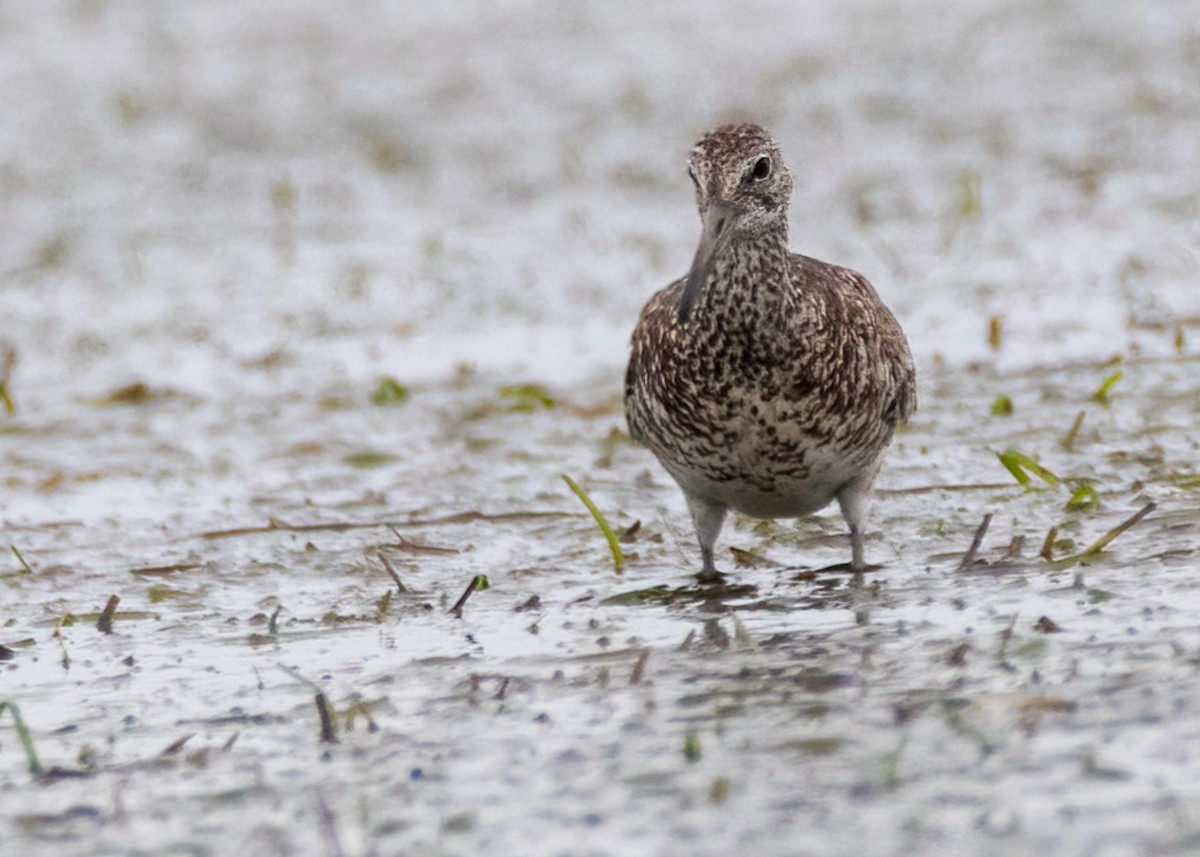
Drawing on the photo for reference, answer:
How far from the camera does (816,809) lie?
4.07 meters

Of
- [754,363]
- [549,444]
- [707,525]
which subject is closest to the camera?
[754,363]

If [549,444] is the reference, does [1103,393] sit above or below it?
above

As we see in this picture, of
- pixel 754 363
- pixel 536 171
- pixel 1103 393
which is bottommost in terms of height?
pixel 1103 393

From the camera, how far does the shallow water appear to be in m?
4.38

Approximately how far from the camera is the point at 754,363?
19.8ft

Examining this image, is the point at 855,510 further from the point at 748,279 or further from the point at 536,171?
the point at 536,171

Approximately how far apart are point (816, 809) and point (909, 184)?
30.7ft

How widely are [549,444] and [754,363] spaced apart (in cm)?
268

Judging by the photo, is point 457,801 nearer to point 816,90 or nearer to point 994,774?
point 994,774

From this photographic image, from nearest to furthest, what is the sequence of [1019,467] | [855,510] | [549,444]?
[855,510] → [1019,467] → [549,444]

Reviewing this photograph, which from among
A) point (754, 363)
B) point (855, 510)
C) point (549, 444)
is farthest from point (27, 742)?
point (549, 444)

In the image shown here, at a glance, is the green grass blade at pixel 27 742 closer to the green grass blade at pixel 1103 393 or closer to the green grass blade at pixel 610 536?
the green grass blade at pixel 610 536

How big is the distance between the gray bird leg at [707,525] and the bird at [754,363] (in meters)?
0.16

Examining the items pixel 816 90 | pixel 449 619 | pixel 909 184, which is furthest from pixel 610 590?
pixel 816 90
